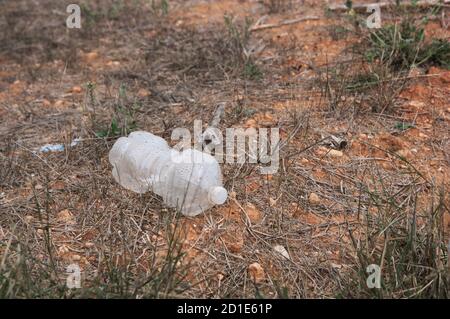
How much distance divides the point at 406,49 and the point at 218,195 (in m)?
1.70

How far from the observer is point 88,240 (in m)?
1.96

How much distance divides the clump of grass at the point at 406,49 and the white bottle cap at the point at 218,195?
1.46 m

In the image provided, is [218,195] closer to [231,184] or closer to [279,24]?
[231,184]

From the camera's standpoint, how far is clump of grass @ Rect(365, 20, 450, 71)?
9.56 ft

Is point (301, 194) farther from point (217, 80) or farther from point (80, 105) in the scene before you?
point (80, 105)

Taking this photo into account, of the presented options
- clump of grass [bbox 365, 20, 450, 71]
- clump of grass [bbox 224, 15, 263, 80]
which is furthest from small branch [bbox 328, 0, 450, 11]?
clump of grass [bbox 224, 15, 263, 80]

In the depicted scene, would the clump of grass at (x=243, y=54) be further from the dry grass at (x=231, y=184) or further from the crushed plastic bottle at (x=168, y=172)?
the crushed plastic bottle at (x=168, y=172)

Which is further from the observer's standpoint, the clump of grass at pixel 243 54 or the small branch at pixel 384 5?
the small branch at pixel 384 5

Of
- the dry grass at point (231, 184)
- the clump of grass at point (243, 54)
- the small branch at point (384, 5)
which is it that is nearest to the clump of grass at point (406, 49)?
the dry grass at point (231, 184)

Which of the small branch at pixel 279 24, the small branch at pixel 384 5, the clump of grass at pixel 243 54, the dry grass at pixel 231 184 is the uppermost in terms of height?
the small branch at pixel 384 5

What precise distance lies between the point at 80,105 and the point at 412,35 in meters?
2.13

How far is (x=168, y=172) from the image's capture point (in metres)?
2.19

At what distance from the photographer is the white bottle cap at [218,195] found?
197 centimetres

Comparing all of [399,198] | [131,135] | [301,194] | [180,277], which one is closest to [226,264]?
[180,277]
